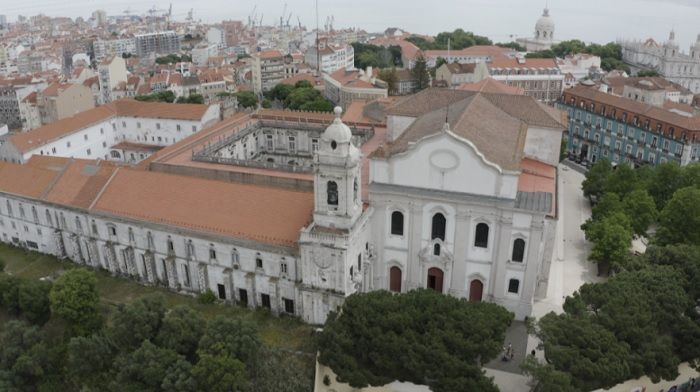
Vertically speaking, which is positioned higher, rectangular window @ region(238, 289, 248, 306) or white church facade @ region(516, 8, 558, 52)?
white church facade @ region(516, 8, 558, 52)

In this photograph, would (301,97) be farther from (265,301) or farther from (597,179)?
(265,301)

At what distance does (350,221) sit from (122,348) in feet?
53.2

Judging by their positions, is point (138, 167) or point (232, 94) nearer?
point (138, 167)

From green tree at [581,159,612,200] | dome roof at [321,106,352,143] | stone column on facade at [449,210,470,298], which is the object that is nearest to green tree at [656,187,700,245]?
green tree at [581,159,612,200]

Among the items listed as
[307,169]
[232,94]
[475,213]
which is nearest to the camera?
[475,213]

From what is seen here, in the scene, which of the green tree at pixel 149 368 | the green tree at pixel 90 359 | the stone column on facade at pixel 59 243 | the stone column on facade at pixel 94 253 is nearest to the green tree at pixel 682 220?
the green tree at pixel 149 368

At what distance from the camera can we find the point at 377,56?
166 metres

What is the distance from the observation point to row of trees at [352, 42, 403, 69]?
520 feet

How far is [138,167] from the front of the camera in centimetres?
5306

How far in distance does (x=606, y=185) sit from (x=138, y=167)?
1805 inches

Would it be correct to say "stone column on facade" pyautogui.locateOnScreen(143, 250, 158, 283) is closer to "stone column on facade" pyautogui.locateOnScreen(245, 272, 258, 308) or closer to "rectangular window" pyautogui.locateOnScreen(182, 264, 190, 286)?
"rectangular window" pyautogui.locateOnScreen(182, 264, 190, 286)

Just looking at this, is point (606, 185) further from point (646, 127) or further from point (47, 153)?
point (47, 153)

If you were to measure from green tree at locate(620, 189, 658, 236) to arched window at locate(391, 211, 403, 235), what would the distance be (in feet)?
74.2

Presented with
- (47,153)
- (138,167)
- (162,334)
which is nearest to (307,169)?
(138,167)
